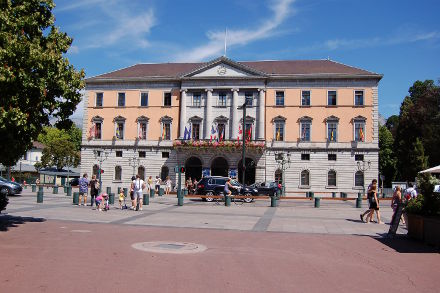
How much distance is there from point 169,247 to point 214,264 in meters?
2.27

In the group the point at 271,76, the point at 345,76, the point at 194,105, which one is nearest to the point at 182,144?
the point at 194,105

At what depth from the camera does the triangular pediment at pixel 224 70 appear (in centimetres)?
5106

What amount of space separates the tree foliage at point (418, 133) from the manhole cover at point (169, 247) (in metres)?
42.9

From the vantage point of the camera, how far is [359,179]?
49.0 meters

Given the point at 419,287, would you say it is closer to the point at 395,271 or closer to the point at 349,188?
the point at 395,271

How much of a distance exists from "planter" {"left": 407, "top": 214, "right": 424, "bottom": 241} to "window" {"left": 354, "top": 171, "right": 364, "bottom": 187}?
119 ft

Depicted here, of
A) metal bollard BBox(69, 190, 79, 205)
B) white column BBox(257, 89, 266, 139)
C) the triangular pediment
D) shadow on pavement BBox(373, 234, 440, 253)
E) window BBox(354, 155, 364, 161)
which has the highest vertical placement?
the triangular pediment

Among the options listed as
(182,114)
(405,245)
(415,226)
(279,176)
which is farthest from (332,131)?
(405,245)

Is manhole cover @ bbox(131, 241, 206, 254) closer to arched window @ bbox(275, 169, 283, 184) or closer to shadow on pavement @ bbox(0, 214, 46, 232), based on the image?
Answer: shadow on pavement @ bbox(0, 214, 46, 232)

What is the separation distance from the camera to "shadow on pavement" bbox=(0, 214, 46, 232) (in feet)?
45.7

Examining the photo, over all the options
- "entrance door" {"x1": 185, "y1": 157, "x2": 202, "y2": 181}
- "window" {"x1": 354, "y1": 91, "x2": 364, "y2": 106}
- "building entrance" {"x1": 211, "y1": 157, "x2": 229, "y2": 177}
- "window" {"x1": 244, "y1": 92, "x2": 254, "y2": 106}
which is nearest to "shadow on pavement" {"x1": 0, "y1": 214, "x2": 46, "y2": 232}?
"entrance door" {"x1": 185, "y1": 157, "x2": 202, "y2": 181}

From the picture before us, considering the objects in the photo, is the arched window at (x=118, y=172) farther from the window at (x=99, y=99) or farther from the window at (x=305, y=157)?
the window at (x=305, y=157)

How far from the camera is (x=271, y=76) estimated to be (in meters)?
50.8

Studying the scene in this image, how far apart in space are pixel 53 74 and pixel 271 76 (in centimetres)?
4046
